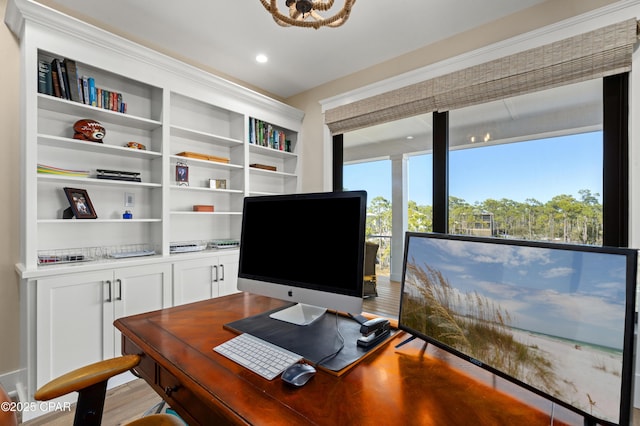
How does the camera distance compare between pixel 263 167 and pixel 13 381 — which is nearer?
pixel 13 381

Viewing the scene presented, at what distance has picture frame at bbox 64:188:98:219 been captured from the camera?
2.16 metres

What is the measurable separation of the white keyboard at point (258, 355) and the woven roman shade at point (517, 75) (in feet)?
7.96

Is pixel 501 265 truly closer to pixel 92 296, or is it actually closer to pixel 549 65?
pixel 549 65

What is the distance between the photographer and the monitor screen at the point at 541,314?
0.59 m

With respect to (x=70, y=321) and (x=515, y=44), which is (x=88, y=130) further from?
(x=515, y=44)

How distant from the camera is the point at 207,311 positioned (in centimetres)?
141

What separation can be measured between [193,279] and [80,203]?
101 cm

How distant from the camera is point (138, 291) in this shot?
2289mm

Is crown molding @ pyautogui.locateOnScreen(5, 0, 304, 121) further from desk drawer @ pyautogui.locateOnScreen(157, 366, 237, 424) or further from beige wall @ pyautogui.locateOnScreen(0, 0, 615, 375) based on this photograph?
desk drawer @ pyautogui.locateOnScreen(157, 366, 237, 424)

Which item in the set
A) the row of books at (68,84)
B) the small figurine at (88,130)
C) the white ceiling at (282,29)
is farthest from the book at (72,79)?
the white ceiling at (282,29)

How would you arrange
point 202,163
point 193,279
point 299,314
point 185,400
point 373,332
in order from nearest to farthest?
1. point 185,400
2. point 373,332
3. point 299,314
4. point 193,279
5. point 202,163

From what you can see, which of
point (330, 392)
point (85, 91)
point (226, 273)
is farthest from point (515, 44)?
point (85, 91)

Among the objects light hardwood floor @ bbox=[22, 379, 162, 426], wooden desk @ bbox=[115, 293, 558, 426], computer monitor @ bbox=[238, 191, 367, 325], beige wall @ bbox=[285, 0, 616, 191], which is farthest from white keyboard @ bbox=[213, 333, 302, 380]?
beige wall @ bbox=[285, 0, 616, 191]

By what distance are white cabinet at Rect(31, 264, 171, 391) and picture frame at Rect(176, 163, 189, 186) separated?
0.84 m
